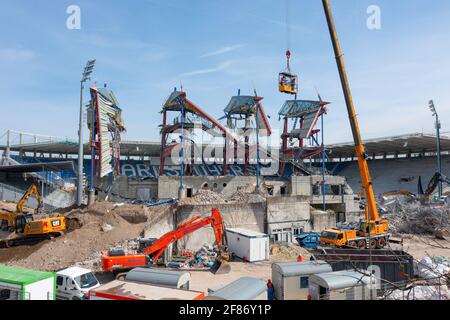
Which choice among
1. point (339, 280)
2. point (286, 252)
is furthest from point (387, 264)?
point (286, 252)

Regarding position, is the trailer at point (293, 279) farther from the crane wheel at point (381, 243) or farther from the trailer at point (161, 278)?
the crane wheel at point (381, 243)

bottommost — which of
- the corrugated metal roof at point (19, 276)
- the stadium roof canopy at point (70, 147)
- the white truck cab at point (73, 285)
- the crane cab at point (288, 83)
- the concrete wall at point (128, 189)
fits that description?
the white truck cab at point (73, 285)

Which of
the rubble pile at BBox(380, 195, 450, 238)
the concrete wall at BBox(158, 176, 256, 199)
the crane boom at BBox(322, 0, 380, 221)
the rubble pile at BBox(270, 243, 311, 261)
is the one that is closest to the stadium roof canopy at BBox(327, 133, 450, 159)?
the rubble pile at BBox(380, 195, 450, 238)

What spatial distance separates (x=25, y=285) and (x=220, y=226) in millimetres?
12226

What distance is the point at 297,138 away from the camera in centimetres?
5084

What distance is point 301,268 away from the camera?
14422mm

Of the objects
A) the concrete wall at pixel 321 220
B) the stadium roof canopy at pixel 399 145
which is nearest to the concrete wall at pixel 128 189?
the concrete wall at pixel 321 220

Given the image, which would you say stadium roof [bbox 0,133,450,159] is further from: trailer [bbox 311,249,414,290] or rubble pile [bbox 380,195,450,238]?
trailer [bbox 311,249,414,290]

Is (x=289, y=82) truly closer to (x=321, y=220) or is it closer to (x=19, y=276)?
(x=321, y=220)

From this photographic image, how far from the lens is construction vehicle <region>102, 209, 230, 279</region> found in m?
16.8

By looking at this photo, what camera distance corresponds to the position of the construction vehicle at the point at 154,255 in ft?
55.2
